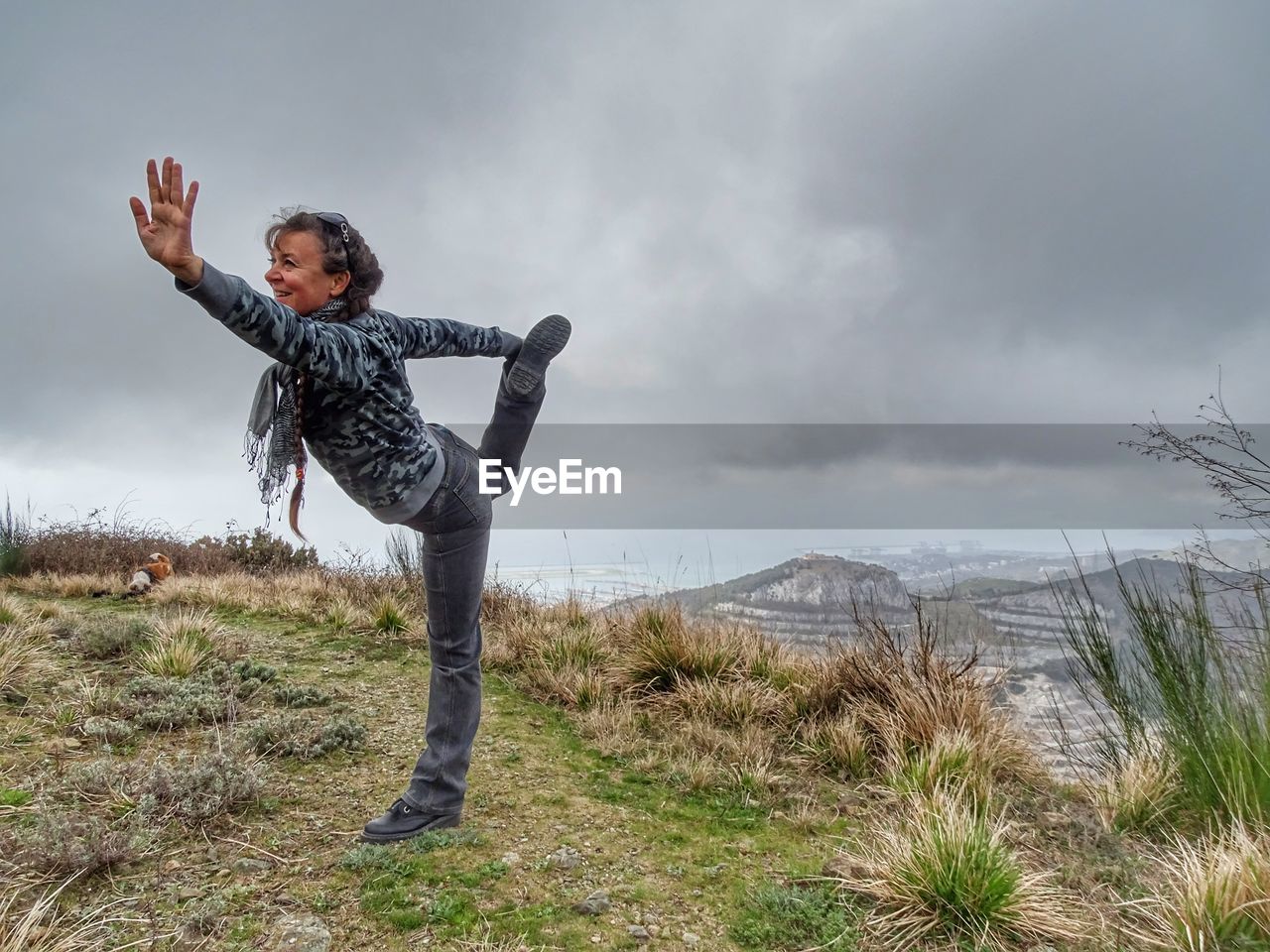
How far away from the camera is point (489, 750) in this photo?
14.8 feet

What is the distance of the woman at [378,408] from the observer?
188cm

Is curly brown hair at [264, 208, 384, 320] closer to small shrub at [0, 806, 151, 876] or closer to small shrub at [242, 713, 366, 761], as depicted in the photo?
small shrub at [0, 806, 151, 876]

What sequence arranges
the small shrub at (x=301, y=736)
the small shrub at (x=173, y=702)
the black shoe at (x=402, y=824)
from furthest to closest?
1. the small shrub at (x=173, y=702)
2. the small shrub at (x=301, y=736)
3. the black shoe at (x=402, y=824)

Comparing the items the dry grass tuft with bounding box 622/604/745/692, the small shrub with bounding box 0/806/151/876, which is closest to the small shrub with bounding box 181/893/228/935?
the small shrub with bounding box 0/806/151/876

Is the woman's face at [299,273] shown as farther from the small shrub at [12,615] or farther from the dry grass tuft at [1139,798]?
the small shrub at [12,615]

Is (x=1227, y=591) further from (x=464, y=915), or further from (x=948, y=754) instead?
(x=464, y=915)

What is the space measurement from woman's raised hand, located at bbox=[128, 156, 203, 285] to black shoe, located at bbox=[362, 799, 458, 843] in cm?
243

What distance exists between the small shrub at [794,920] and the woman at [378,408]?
1.37m

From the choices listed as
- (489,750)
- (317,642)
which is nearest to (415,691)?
(489,750)

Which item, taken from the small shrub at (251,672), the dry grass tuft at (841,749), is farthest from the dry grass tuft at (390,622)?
the dry grass tuft at (841,749)

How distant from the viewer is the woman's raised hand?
1.75 meters

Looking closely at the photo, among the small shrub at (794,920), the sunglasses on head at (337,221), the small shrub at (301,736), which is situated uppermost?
the sunglasses on head at (337,221)

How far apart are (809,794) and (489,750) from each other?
1.97m

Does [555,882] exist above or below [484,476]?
below
